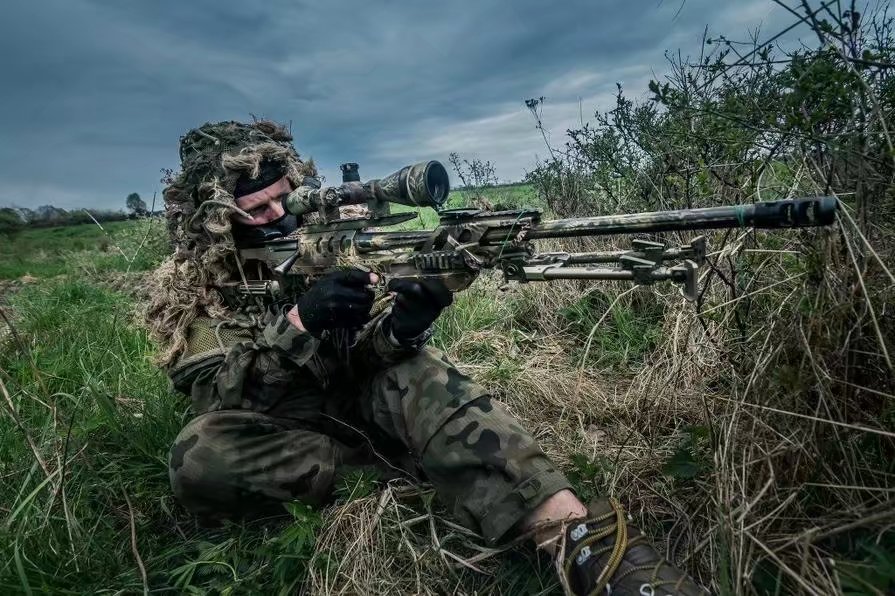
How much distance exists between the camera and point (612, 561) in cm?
181

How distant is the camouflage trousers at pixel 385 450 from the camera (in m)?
2.13

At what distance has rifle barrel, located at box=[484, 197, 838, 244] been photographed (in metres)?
1.37

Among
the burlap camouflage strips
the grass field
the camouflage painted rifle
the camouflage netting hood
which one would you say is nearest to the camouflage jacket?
the burlap camouflage strips

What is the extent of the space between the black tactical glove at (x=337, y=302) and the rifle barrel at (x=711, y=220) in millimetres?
741

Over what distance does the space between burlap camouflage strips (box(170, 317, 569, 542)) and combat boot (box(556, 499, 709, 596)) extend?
0.61 ft

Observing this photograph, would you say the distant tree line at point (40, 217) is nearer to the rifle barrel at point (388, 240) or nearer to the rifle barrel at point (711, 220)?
the rifle barrel at point (388, 240)

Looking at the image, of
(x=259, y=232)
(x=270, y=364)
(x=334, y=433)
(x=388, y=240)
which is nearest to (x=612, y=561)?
(x=388, y=240)

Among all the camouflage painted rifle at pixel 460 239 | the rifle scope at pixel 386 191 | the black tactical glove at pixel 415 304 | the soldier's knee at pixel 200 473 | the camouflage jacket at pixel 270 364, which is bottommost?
the soldier's knee at pixel 200 473

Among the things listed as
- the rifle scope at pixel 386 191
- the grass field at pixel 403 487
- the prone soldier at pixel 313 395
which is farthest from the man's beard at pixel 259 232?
the grass field at pixel 403 487

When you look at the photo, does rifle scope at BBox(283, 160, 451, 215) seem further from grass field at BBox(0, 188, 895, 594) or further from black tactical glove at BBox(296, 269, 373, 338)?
grass field at BBox(0, 188, 895, 594)

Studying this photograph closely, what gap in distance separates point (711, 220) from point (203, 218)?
2.58 metres

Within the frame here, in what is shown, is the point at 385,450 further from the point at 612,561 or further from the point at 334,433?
the point at 612,561

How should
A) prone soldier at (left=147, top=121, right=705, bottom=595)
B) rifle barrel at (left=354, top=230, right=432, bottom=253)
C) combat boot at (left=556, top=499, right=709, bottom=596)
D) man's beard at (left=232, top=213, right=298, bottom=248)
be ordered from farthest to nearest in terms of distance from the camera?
man's beard at (left=232, top=213, right=298, bottom=248) → rifle barrel at (left=354, top=230, right=432, bottom=253) → prone soldier at (left=147, top=121, right=705, bottom=595) → combat boot at (left=556, top=499, right=709, bottom=596)

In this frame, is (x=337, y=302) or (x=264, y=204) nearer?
(x=337, y=302)
